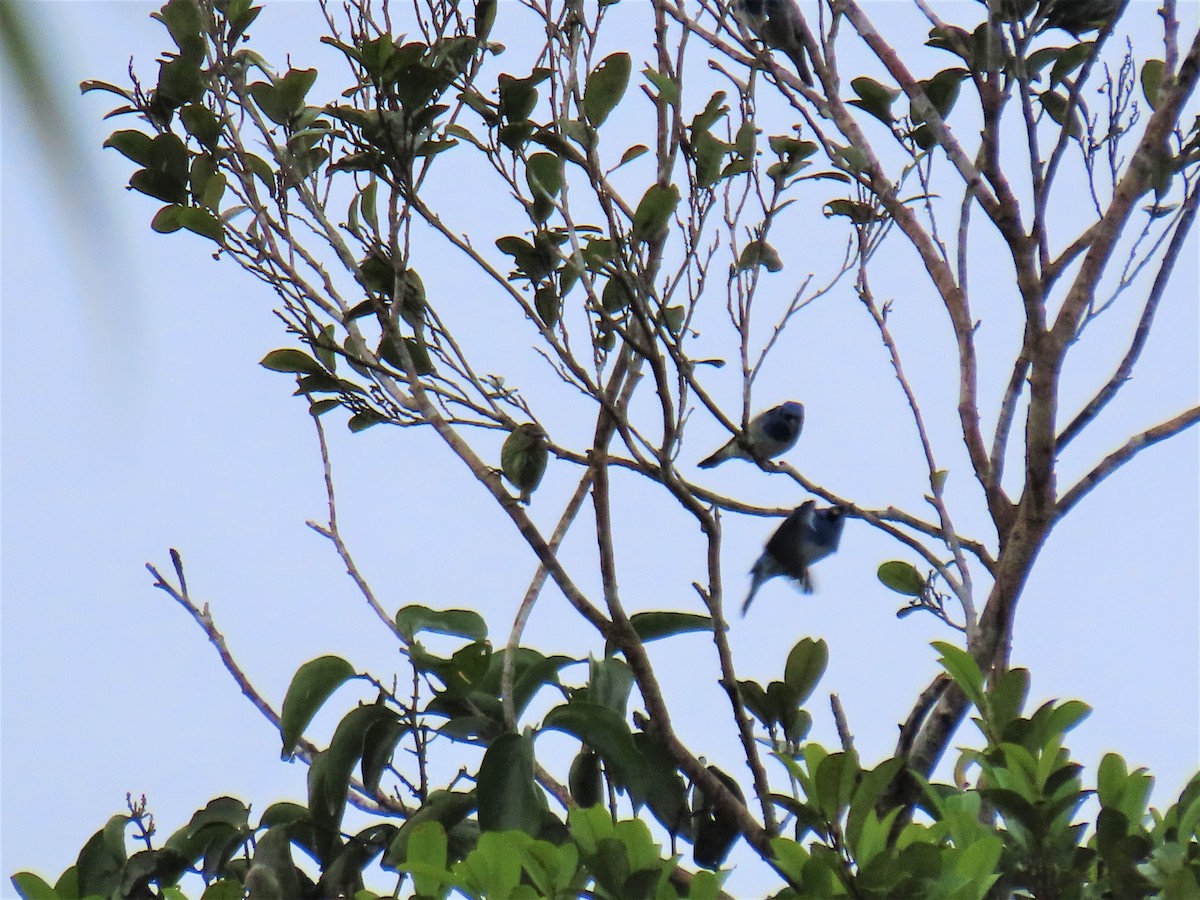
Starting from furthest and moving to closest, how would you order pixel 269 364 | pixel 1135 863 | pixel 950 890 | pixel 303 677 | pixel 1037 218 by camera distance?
pixel 269 364 < pixel 1037 218 < pixel 303 677 < pixel 1135 863 < pixel 950 890

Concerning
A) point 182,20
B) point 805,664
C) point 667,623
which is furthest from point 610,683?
point 182,20

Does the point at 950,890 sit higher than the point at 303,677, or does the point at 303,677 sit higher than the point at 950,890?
the point at 303,677

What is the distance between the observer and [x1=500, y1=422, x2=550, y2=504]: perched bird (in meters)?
2.63

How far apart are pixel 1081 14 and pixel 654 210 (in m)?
1.05

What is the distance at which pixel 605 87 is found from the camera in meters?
2.63

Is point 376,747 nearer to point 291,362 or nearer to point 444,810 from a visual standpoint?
point 444,810

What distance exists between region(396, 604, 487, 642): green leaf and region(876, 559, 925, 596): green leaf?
0.88 meters

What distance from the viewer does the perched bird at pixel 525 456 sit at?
2.63 m

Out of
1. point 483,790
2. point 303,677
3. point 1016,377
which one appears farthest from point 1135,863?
point 303,677

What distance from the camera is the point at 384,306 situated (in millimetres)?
2668

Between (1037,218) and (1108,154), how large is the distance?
445 millimetres

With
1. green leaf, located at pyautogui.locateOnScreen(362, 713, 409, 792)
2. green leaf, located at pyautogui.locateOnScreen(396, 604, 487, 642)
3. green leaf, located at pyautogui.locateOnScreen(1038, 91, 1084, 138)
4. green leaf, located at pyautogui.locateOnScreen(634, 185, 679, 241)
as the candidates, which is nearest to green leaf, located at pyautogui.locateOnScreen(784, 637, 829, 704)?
green leaf, located at pyautogui.locateOnScreen(396, 604, 487, 642)

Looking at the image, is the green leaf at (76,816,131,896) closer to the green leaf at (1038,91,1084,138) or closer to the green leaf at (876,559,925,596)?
the green leaf at (876,559,925,596)

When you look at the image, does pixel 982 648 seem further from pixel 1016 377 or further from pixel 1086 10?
pixel 1086 10
